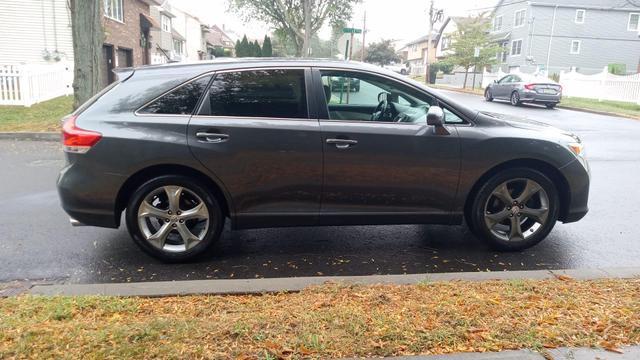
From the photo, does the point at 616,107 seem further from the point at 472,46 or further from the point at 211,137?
the point at 211,137

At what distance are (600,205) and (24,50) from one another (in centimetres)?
2261

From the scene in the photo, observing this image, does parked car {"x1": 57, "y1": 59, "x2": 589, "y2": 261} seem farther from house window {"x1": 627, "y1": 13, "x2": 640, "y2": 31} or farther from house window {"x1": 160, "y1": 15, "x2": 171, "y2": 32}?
house window {"x1": 627, "y1": 13, "x2": 640, "y2": 31}

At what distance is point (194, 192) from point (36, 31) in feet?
69.2

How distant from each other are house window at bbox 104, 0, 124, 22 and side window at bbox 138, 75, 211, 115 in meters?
→ 21.0

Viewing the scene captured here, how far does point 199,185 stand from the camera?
422 centimetres

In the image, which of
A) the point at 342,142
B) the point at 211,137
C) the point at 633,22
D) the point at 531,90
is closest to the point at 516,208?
the point at 342,142

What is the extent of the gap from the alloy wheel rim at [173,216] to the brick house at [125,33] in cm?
1830

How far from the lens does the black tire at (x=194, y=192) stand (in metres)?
4.16

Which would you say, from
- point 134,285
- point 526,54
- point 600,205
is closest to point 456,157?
point 134,285

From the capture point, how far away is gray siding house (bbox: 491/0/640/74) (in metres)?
42.0

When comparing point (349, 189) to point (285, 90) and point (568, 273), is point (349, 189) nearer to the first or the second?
point (285, 90)

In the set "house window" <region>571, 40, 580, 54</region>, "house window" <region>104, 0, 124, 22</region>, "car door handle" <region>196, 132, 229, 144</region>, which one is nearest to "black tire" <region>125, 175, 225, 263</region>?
"car door handle" <region>196, 132, 229, 144</region>

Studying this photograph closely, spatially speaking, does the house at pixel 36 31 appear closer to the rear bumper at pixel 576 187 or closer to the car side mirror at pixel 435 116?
the car side mirror at pixel 435 116

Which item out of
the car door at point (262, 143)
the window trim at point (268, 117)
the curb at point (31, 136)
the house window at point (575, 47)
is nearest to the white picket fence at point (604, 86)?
the house window at point (575, 47)
